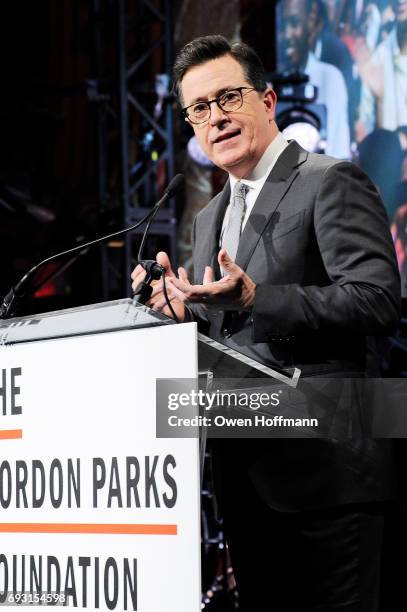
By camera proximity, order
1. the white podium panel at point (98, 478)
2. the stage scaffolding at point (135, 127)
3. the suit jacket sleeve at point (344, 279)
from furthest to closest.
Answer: the stage scaffolding at point (135, 127)
the suit jacket sleeve at point (344, 279)
the white podium panel at point (98, 478)

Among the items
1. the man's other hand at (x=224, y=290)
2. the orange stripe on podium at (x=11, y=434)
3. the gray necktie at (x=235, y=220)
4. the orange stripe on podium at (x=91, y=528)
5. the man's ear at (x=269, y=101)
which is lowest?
the orange stripe on podium at (x=91, y=528)

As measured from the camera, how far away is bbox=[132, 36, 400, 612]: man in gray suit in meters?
1.63

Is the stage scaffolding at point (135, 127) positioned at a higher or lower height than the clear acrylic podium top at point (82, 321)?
higher

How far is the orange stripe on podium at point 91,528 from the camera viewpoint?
1353mm

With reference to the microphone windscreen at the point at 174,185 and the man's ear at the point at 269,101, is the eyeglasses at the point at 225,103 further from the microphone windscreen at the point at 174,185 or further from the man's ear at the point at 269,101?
the microphone windscreen at the point at 174,185

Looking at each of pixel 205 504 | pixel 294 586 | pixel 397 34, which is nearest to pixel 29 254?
pixel 205 504

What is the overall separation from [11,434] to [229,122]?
0.91 metres

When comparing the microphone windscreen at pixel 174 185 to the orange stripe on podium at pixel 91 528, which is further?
the microphone windscreen at pixel 174 185

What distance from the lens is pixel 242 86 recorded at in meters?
1.99

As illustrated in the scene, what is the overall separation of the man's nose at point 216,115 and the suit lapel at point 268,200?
174 mm

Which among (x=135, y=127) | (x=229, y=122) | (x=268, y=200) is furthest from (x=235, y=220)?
(x=135, y=127)

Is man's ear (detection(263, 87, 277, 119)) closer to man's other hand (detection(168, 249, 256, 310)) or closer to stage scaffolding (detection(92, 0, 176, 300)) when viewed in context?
man's other hand (detection(168, 249, 256, 310))

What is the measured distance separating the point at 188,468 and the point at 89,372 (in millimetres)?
271

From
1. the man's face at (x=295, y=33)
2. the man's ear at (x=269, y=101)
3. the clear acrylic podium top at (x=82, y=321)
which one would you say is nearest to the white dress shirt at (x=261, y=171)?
→ the man's ear at (x=269, y=101)
